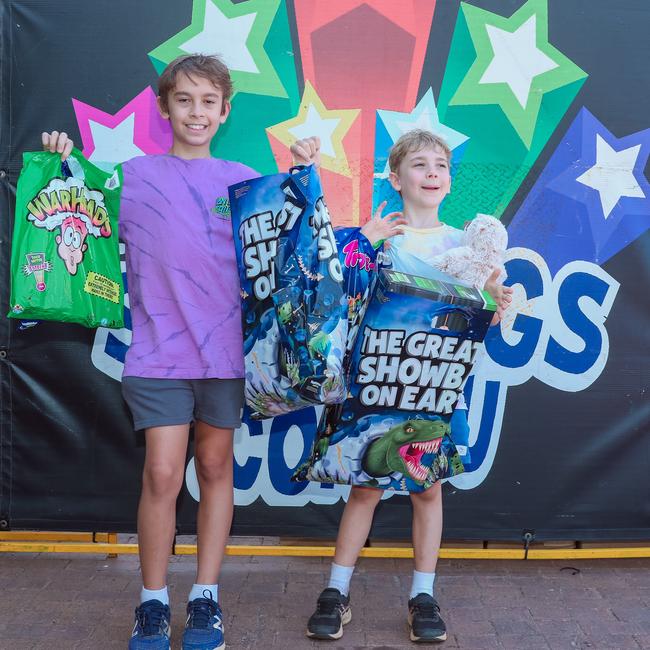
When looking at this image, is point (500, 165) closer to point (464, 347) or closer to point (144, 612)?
point (464, 347)

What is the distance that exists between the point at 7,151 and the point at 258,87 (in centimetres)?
102

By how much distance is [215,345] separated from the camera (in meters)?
2.45

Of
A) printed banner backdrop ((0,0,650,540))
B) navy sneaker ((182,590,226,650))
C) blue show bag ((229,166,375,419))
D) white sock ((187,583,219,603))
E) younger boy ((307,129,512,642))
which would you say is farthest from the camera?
printed banner backdrop ((0,0,650,540))

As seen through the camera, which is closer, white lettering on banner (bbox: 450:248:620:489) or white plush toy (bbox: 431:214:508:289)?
white plush toy (bbox: 431:214:508:289)

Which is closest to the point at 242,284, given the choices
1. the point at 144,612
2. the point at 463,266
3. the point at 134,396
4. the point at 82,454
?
the point at 134,396

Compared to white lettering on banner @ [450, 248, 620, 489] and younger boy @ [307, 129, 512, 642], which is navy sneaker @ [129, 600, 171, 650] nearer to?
younger boy @ [307, 129, 512, 642]

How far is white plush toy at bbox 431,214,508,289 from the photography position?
250cm

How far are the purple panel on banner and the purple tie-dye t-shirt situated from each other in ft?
4.31

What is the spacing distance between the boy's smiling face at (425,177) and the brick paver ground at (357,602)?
1.44m

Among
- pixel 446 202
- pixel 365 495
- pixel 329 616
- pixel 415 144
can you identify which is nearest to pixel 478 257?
pixel 415 144

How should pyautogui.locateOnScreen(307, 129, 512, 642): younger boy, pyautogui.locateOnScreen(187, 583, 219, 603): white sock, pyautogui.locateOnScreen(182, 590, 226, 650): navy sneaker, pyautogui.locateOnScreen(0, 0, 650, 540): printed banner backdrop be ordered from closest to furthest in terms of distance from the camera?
pyautogui.locateOnScreen(182, 590, 226, 650): navy sneaker, pyautogui.locateOnScreen(187, 583, 219, 603): white sock, pyautogui.locateOnScreen(307, 129, 512, 642): younger boy, pyautogui.locateOnScreen(0, 0, 650, 540): printed banner backdrop

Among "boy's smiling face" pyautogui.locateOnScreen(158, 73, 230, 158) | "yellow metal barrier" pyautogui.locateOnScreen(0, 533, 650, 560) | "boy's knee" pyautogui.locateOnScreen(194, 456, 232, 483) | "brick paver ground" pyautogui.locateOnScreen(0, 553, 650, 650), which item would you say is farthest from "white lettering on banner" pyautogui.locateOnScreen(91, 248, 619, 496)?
"boy's smiling face" pyautogui.locateOnScreen(158, 73, 230, 158)

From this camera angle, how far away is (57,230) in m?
2.57

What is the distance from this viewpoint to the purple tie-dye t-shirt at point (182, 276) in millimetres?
2432
